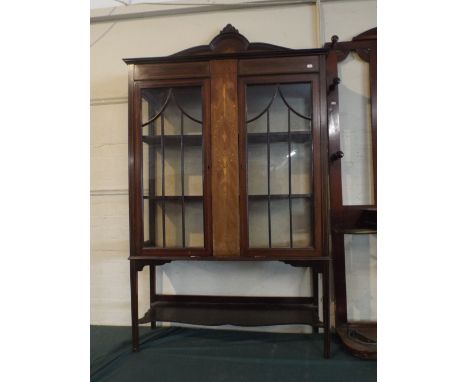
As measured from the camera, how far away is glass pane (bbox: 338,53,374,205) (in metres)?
1.40

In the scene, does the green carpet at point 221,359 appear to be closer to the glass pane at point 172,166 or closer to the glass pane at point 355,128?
the glass pane at point 172,166

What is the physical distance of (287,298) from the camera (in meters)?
1.40

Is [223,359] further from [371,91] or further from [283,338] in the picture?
[371,91]

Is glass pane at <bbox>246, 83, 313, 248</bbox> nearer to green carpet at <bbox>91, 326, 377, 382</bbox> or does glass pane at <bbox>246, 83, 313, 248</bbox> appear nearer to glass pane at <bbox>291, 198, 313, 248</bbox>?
glass pane at <bbox>291, 198, 313, 248</bbox>

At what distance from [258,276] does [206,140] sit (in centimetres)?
78

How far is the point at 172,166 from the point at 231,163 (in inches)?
11.7

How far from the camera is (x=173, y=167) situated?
4.11ft

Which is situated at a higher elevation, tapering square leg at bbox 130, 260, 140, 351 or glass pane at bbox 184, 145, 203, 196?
glass pane at bbox 184, 145, 203, 196

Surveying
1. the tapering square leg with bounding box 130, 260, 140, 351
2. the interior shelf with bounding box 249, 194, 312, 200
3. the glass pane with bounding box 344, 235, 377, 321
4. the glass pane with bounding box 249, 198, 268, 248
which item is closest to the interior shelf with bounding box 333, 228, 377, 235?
the glass pane with bounding box 344, 235, 377, 321

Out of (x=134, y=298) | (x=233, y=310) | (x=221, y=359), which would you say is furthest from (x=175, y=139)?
(x=221, y=359)

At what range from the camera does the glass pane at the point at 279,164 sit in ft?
3.85

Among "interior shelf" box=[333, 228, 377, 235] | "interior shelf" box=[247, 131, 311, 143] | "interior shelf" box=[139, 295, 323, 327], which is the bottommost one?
"interior shelf" box=[139, 295, 323, 327]

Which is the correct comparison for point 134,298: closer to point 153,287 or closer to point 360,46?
point 153,287

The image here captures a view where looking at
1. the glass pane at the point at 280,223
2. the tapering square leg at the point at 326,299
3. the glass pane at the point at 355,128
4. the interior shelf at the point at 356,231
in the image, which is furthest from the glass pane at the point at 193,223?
the glass pane at the point at 355,128
